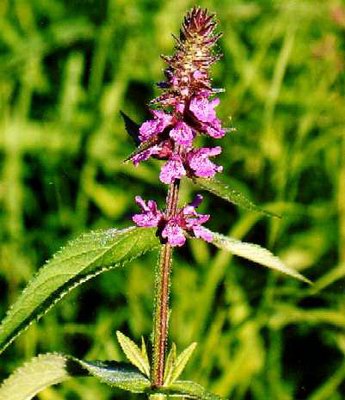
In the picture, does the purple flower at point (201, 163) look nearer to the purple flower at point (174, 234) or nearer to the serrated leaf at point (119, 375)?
the purple flower at point (174, 234)

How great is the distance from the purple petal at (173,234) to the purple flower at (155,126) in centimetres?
20

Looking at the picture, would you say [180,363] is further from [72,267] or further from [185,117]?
[185,117]

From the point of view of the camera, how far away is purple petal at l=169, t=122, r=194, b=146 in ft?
A: 4.82

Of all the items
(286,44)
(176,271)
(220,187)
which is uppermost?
(286,44)

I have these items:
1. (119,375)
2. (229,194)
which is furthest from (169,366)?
(229,194)

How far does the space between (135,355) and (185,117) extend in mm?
580

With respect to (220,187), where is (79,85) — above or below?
above

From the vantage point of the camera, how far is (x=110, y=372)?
161cm

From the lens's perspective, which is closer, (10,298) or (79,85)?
(10,298)

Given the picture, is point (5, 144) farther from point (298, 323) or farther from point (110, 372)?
point (110, 372)

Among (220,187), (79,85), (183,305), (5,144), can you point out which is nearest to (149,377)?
(220,187)

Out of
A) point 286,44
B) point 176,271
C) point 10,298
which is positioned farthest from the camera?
point 286,44

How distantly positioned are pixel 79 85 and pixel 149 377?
2269mm

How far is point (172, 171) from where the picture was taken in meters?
1.48
